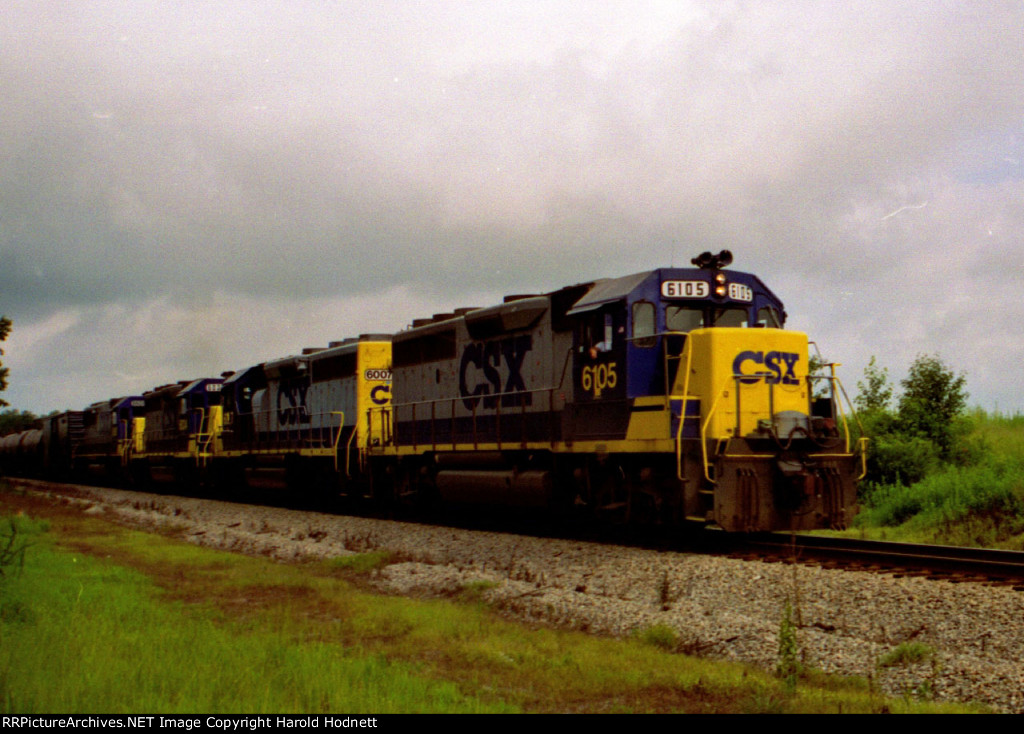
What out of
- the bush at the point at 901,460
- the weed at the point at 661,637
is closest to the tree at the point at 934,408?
the bush at the point at 901,460

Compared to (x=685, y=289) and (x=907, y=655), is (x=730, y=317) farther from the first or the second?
(x=907, y=655)

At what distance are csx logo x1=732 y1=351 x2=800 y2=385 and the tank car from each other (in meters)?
0.02

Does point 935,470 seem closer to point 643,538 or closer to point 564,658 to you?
point 643,538

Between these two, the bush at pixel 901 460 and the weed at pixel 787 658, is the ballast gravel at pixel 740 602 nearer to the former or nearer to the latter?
the weed at pixel 787 658

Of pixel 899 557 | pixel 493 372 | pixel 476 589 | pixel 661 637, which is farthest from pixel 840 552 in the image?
pixel 493 372

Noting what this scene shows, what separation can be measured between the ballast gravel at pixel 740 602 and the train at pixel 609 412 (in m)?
1.14

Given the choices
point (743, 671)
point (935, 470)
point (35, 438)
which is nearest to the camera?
point (743, 671)

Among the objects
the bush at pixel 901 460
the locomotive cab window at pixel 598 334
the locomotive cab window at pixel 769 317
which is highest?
the locomotive cab window at pixel 769 317

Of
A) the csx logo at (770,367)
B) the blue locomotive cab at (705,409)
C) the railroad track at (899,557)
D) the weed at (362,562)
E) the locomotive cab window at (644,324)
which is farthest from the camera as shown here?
the locomotive cab window at (644,324)

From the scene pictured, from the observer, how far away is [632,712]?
232 inches

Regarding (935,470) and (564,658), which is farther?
(935,470)

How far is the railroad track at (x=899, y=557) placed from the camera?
10078mm

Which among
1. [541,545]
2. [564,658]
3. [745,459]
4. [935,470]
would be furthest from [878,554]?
[935,470]

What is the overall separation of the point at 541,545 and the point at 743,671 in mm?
7106
